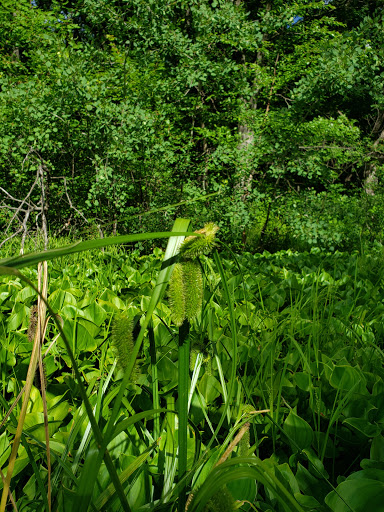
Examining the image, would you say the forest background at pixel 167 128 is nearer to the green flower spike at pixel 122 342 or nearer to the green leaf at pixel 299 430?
the green leaf at pixel 299 430

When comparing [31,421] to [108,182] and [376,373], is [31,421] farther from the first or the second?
[108,182]

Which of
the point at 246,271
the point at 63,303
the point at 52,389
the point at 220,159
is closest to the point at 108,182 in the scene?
the point at 220,159

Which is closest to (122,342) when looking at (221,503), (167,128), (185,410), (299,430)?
(185,410)

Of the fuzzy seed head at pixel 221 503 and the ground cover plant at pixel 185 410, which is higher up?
the fuzzy seed head at pixel 221 503

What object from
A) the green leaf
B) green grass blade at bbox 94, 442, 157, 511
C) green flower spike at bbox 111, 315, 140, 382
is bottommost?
the green leaf

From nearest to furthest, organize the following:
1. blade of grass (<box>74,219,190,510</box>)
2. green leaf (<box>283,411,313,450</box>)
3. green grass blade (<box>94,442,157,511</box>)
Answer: blade of grass (<box>74,219,190,510</box>)
green grass blade (<box>94,442,157,511</box>)
green leaf (<box>283,411,313,450</box>)

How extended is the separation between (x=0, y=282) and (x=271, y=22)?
219 inches

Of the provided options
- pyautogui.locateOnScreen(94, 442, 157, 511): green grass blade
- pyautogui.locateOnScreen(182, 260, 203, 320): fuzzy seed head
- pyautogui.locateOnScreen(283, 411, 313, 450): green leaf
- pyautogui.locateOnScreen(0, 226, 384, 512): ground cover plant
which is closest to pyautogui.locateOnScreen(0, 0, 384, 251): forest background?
pyautogui.locateOnScreen(0, 226, 384, 512): ground cover plant

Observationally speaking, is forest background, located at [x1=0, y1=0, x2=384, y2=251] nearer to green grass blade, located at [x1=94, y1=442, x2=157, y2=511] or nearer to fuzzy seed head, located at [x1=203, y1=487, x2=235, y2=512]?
green grass blade, located at [x1=94, y1=442, x2=157, y2=511]

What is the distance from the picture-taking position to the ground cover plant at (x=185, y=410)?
53cm

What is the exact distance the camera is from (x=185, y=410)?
1.95ft

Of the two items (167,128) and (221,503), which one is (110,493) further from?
(167,128)

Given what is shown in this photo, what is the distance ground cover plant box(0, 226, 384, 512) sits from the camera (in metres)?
0.53

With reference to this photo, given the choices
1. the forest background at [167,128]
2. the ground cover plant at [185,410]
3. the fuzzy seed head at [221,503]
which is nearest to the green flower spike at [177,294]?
the ground cover plant at [185,410]
